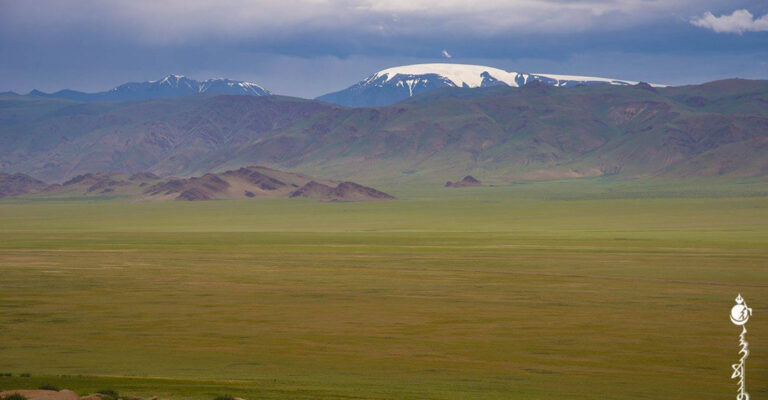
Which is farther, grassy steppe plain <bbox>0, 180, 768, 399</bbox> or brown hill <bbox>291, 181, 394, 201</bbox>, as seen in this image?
brown hill <bbox>291, 181, 394, 201</bbox>

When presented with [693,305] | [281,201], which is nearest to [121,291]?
[693,305]

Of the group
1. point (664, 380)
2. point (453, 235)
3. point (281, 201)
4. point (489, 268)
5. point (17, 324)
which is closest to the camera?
point (664, 380)

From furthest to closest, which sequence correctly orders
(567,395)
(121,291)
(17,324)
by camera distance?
(121,291) < (17,324) < (567,395)

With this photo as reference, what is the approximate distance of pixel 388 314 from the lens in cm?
4628

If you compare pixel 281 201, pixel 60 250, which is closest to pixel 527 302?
pixel 60 250

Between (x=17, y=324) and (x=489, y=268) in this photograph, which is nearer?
(x=17, y=324)

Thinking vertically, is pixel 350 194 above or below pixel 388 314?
below

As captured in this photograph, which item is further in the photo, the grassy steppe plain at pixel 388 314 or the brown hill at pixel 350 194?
the brown hill at pixel 350 194

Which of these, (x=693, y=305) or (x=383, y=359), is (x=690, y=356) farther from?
(x=693, y=305)

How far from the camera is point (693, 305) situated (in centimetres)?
4834

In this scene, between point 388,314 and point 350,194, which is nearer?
point 388,314

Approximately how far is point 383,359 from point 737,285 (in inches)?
1120

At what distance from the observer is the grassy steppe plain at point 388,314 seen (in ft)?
101

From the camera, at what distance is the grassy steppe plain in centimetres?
3069
